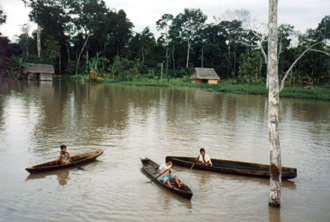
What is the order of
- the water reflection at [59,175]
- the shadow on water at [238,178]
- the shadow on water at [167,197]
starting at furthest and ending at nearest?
the shadow on water at [238,178] < the water reflection at [59,175] < the shadow on water at [167,197]

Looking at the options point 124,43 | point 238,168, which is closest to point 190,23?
point 124,43

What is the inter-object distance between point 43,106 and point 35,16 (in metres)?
44.9

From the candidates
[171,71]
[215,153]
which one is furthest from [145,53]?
[215,153]

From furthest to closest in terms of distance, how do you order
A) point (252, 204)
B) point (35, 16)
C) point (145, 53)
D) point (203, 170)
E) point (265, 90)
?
point (145, 53) < point (35, 16) < point (265, 90) < point (203, 170) < point (252, 204)

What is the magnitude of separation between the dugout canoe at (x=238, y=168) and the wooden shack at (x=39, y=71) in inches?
1896

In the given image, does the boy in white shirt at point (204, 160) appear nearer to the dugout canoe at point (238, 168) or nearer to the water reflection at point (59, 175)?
the dugout canoe at point (238, 168)

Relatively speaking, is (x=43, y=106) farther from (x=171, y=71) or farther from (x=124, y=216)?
(x=171, y=71)

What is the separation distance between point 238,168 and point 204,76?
45.4 metres

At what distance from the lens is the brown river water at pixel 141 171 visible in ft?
22.3

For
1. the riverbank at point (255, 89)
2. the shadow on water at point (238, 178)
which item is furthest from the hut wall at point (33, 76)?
the shadow on water at point (238, 178)

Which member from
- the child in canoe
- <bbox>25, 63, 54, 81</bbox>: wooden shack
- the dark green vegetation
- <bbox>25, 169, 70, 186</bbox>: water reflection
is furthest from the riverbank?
<bbox>25, 169, 70, 186</bbox>: water reflection

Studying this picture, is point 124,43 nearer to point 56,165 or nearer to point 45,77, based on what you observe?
point 45,77

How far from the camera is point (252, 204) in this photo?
7.33 meters

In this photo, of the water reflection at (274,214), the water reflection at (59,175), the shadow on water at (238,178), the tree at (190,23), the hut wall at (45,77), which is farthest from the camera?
the tree at (190,23)
